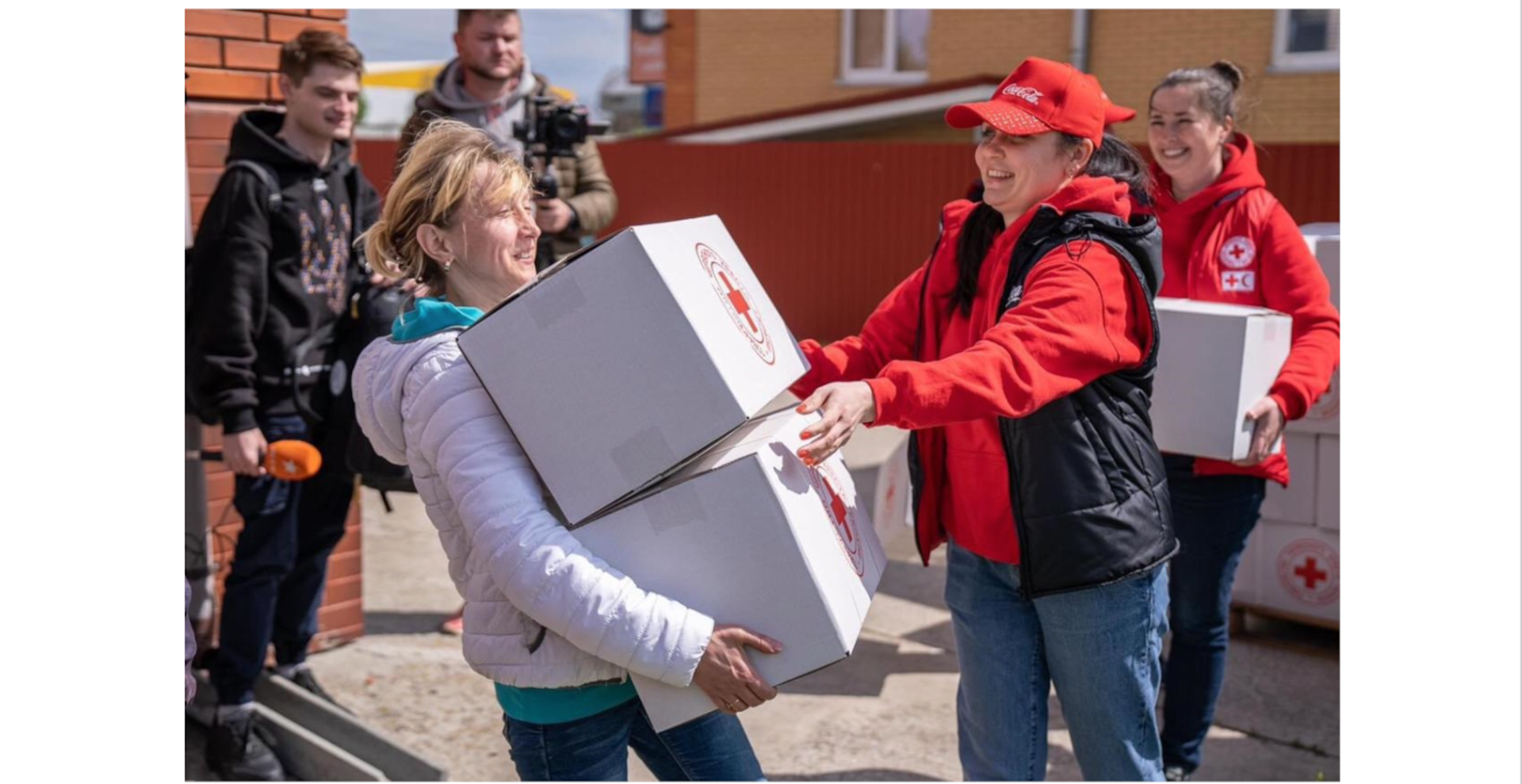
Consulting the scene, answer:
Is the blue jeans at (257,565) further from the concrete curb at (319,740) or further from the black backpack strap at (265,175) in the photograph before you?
the black backpack strap at (265,175)

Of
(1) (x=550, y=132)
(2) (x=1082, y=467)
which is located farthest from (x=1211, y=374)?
(1) (x=550, y=132)

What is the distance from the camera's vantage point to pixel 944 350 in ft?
8.45

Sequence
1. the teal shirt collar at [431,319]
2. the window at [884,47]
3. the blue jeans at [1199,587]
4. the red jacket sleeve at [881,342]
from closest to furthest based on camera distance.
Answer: the teal shirt collar at [431,319] → the red jacket sleeve at [881,342] → the blue jeans at [1199,587] → the window at [884,47]

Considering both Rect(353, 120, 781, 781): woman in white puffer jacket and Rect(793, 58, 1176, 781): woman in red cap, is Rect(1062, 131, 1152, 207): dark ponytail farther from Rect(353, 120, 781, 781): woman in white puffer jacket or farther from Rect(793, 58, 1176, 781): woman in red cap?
Rect(353, 120, 781, 781): woman in white puffer jacket

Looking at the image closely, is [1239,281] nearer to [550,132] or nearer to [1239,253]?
[1239,253]

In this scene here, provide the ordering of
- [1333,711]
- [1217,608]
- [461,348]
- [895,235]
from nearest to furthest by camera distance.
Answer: [461,348] → [1217,608] → [1333,711] → [895,235]

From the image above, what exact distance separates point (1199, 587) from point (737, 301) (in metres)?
1.76

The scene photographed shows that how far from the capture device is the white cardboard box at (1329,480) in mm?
4285

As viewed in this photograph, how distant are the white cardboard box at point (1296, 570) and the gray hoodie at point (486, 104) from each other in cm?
272

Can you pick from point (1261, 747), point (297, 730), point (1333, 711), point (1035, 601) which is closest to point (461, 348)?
point (1035, 601)

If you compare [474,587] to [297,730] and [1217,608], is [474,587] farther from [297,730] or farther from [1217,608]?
[1217,608]

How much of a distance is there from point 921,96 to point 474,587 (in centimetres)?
1311

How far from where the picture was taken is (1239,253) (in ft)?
11.0

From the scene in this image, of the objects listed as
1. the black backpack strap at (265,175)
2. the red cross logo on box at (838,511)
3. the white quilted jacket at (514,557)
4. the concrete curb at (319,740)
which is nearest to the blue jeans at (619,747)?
the white quilted jacket at (514,557)
